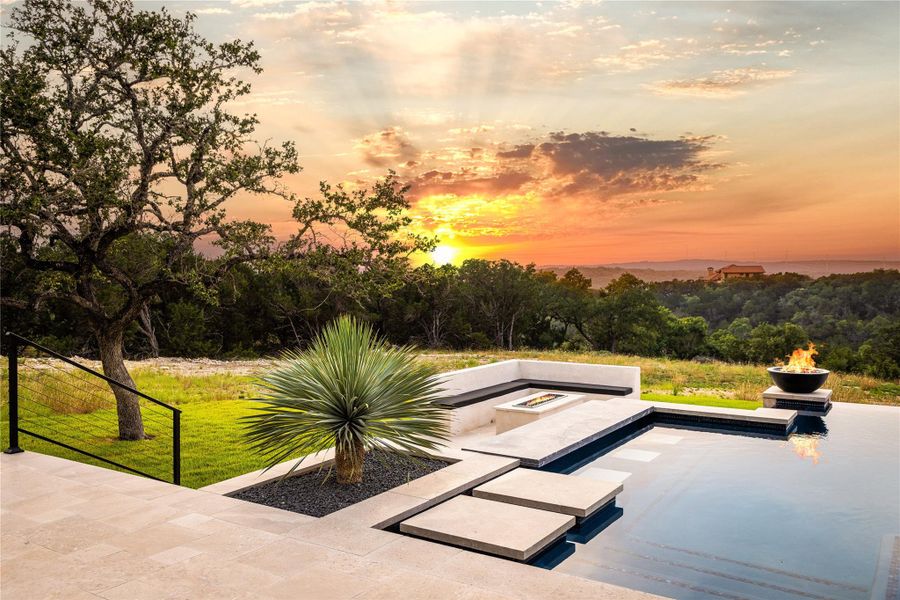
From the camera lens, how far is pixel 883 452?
8.02 metres

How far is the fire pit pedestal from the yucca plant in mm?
7228

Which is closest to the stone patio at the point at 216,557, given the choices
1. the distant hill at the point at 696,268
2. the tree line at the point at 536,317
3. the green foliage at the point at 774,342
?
the tree line at the point at 536,317

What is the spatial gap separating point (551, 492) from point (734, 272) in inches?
1121

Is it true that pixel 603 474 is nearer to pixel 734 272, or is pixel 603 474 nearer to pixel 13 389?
pixel 13 389

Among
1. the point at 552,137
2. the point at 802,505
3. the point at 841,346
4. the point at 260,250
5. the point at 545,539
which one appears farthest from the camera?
the point at 841,346

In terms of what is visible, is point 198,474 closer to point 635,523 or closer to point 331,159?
point 635,523

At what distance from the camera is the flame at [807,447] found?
787cm

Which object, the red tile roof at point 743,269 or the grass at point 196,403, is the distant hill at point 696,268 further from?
the grass at point 196,403

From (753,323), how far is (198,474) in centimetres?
2667

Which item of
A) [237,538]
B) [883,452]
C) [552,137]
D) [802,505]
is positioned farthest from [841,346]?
[237,538]

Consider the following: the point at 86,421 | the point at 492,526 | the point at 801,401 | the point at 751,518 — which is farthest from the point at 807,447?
the point at 86,421

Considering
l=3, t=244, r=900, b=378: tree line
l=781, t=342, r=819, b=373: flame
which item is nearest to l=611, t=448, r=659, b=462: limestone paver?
l=781, t=342, r=819, b=373: flame

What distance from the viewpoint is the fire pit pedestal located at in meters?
10.6

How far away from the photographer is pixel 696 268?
107 feet
